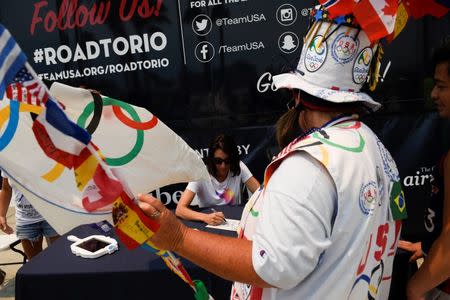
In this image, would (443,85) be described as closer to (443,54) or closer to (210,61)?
(443,54)

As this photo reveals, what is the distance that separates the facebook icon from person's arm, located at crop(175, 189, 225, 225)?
1261mm

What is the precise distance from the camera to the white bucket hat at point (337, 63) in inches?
38.7

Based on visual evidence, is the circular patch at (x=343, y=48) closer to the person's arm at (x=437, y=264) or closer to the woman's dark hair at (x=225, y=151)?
the person's arm at (x=437, y=264)

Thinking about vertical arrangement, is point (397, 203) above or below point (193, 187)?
above

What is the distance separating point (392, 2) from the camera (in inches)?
39.5

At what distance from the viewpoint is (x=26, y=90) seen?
0.78 meters

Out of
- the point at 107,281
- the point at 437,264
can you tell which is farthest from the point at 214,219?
the point at 437,264

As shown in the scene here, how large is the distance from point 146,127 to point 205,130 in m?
2.29

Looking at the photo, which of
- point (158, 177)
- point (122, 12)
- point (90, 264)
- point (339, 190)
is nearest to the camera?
point (339, 190)

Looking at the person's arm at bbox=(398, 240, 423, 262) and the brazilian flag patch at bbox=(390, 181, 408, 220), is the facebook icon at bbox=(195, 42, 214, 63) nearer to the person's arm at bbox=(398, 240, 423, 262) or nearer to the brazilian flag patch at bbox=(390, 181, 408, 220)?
the person's arm at bbox=(398, 240, 423, 262)

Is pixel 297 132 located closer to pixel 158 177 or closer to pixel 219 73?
pixel 158 177

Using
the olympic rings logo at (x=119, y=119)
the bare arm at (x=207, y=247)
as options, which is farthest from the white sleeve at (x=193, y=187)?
the bare arm at (x=207, y=247)

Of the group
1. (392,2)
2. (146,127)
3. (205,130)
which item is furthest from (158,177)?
(205,130)

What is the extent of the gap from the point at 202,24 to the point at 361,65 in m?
2.63
